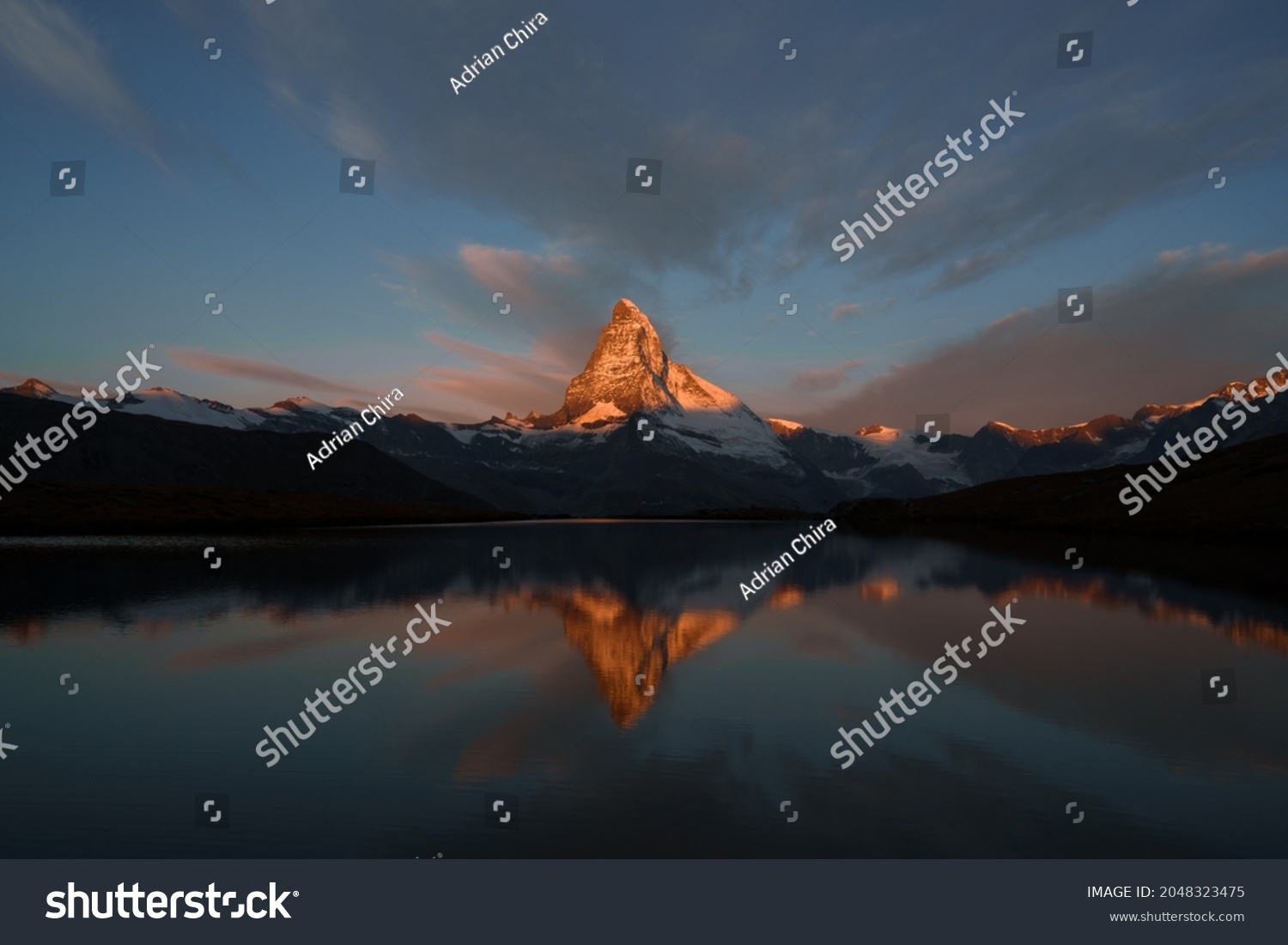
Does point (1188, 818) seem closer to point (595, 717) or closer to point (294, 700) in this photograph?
point (595, 717)

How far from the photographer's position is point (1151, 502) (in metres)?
159

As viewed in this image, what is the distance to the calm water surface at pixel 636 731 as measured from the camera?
53.5 ft

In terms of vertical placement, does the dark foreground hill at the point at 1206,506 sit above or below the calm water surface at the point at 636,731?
above

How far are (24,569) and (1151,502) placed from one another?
185 m

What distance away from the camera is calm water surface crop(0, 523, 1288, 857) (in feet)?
53.5

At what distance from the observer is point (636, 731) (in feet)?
75.9
